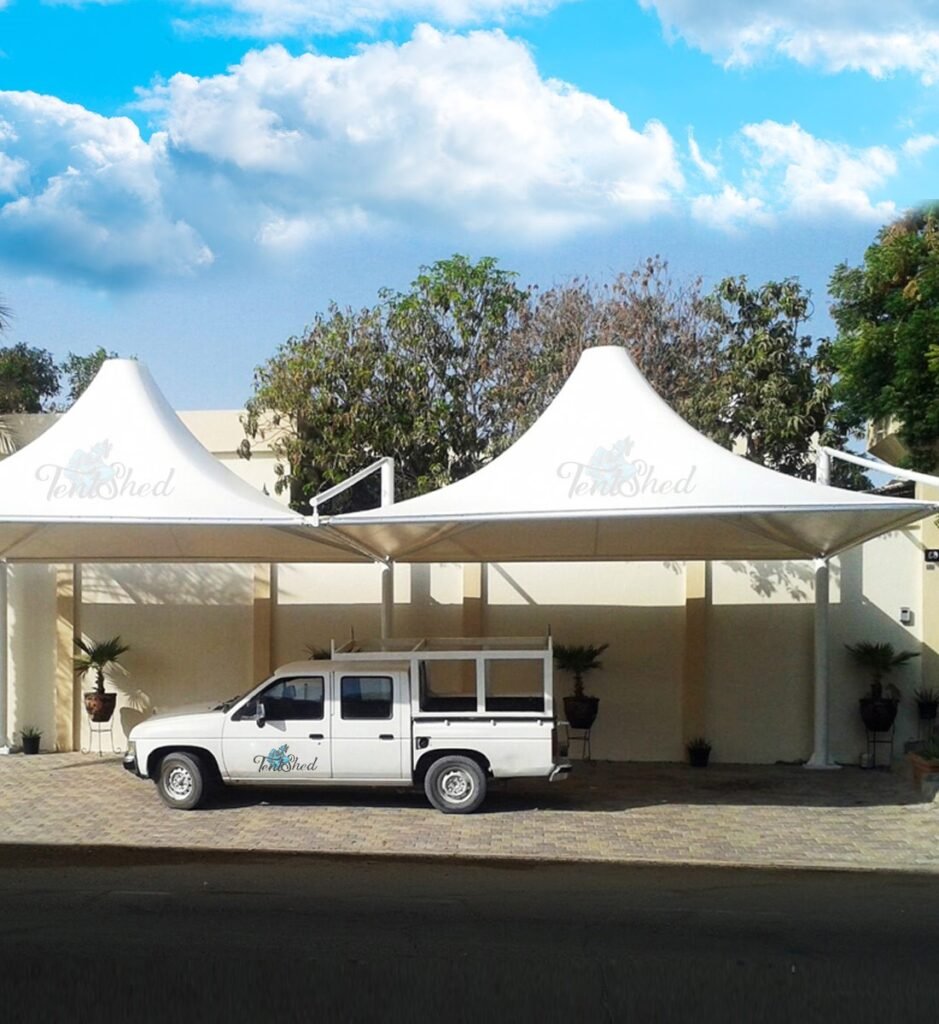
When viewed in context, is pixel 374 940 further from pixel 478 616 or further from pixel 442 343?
pixel 442 343

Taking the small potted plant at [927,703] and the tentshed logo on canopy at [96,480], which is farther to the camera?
the small potted plant at [927,703]

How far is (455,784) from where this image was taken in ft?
45.0

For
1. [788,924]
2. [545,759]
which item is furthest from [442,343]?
[788,924]

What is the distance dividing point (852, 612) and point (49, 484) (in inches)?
436

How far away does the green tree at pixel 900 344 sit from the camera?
53.0 feet

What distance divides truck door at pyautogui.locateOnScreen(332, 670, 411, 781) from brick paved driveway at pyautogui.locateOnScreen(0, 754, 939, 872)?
603mm

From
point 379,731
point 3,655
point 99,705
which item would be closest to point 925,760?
point 379,731

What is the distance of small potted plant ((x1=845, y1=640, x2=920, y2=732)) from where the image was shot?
16.9 metres

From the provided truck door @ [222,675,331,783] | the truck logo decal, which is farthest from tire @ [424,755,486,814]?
the truck logo decal

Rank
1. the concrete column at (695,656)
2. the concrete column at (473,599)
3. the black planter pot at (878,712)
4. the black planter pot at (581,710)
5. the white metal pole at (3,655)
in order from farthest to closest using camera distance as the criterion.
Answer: the white metal pole at (3,655) < the concrete column at (473,599) < the concrete column at (695,656) < the black planter pot at (581,710) < the black planter pot at (878,712)

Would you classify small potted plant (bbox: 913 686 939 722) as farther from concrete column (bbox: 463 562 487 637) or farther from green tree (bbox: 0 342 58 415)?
green tree (bbox: 0 342 58 415)

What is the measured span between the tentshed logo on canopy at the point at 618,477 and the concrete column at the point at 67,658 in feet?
30.9

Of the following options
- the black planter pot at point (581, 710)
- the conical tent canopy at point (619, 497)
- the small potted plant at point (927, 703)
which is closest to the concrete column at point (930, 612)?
the small potted plant at point (927, 703)

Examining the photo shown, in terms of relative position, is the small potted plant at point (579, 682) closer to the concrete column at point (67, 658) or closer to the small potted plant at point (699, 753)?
the small potted plant at point (699, 753)
